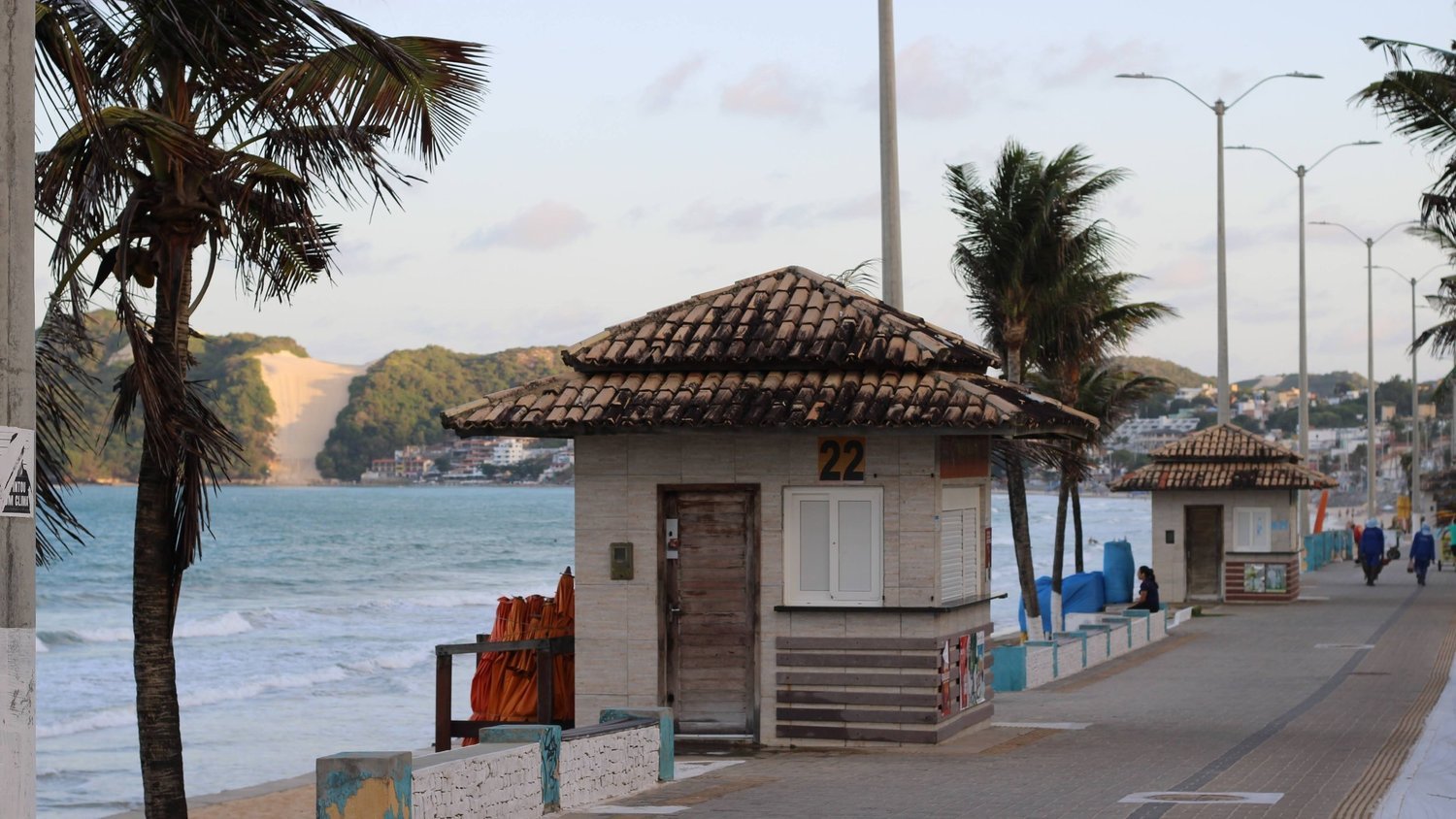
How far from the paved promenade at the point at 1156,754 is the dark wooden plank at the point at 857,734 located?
11 centimetres

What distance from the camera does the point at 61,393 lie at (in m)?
10.9

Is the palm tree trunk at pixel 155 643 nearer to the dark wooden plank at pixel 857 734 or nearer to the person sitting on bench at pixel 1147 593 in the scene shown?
the dark wooden plank at pixel 857 734

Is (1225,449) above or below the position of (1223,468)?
above

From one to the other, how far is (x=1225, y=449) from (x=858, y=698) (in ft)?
84.0

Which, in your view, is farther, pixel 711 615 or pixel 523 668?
pixel 523 668

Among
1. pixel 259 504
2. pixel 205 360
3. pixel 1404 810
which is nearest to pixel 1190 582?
pixel 1404 810

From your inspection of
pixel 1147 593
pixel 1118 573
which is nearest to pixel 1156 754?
pixel 1147 593

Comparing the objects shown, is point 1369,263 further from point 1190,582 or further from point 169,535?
point 169,535

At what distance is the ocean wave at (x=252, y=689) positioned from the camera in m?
34.7

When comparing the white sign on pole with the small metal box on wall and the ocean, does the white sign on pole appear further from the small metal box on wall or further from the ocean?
the ocean

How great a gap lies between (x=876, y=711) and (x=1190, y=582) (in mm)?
25818

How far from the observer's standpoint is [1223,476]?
38.5m

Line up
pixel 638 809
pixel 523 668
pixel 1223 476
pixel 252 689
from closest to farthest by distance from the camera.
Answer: pixel 638 809 → pixel 523 668 → pixel 1223 476 → pixel 252 689

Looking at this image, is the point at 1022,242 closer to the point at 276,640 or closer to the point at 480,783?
the point at 480,783
